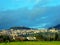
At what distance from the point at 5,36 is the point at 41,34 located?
5.85 m

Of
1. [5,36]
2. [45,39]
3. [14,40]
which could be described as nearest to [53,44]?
[45,39]

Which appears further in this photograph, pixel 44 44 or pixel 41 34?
pixel 41 34

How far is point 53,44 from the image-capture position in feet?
90.7

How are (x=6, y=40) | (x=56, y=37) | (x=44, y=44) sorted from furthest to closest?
(x=56, y=37) < (x=6, y=40) < (x=44, y=44)

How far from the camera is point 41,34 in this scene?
3338cm

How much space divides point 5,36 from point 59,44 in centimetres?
914

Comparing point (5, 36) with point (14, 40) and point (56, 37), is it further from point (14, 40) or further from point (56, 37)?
point (56, 37)

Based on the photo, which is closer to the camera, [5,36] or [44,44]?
[44,44]

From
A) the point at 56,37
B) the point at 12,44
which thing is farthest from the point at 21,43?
the point at 56,37

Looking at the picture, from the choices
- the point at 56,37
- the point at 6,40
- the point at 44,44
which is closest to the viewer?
the point at 44,44

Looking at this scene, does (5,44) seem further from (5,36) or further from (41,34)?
(41,34)

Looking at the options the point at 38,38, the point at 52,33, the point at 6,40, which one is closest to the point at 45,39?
the point at 38,38

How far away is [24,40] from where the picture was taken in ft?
101

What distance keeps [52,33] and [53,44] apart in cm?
729
